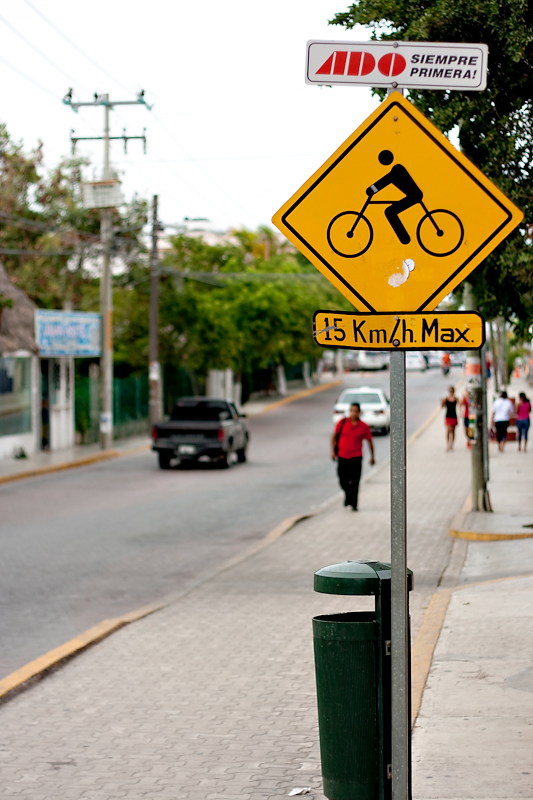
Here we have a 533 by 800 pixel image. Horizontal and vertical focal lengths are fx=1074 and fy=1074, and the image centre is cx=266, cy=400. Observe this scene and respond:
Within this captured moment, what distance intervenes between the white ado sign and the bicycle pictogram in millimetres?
324

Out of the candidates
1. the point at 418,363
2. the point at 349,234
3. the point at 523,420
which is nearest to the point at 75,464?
the point at 523,420

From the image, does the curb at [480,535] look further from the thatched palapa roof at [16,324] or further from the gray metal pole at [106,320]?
the gray metal pole at [106,320]

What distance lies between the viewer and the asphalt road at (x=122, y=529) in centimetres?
1061

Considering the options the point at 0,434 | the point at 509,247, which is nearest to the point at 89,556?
the point at 509,247

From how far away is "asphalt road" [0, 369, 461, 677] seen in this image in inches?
418

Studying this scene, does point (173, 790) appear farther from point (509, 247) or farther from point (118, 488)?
point (118, 488)

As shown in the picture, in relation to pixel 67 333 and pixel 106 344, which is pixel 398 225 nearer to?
pixel 67 333

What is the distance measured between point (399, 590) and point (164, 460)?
77.5ft

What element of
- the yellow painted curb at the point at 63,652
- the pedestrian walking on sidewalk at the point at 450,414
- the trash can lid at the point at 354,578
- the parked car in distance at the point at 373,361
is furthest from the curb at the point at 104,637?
the parked car in distance at the point at 373,361

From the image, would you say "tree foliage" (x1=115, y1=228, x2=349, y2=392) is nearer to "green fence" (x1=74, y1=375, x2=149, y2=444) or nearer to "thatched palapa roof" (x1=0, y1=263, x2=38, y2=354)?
"green fence" (x1=74, y1=375, x2=149, y2=444)

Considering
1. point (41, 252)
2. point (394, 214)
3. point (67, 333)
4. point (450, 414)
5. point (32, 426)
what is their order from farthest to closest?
point (41, 252), point (67, 333), point (32, 426), point (450, 414), point (394, 214)

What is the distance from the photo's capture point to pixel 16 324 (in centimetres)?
3070

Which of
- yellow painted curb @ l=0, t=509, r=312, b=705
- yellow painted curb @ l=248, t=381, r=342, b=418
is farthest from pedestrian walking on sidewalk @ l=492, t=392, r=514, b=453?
yellow painted curb @ l=248, t=381, r=342, b=418

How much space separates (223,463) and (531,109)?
16.8 metres
